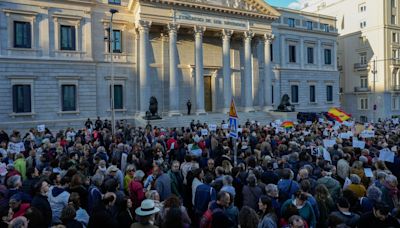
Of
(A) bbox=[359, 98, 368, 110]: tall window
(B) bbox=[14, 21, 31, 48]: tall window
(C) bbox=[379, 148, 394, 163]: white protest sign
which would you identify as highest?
(B) bbox=[14, 21, 31, 48]: tall window

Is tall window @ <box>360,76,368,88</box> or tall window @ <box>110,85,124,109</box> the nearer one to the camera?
tall window @ <box>110,85,124,109</box>

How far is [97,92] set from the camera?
30.8 metres

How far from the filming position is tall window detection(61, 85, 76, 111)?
1147 inches

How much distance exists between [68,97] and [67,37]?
5433 millimetres

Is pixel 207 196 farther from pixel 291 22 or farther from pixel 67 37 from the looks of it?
pixel 291 22

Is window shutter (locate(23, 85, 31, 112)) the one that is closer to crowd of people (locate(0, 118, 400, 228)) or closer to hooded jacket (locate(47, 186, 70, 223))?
crowd of people (locate(0, 118, 400, 228))

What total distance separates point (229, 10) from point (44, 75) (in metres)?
19.4

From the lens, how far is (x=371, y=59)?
2096 inches

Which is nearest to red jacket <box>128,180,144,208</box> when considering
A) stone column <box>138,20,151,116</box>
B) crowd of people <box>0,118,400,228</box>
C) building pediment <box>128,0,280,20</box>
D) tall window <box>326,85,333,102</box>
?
crowd of people <box>0,118,400,228</box>

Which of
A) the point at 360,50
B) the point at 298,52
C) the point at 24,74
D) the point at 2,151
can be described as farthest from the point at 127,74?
the point at 360,50

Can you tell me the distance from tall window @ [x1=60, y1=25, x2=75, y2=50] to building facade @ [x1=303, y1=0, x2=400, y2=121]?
43935mm

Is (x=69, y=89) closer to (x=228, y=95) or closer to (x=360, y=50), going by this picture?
(x=228, y=95)

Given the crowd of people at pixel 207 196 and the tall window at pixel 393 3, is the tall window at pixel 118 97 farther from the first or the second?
the tall window at pixel 393 3

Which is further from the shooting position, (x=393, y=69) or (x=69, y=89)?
(x=393, y=69)
